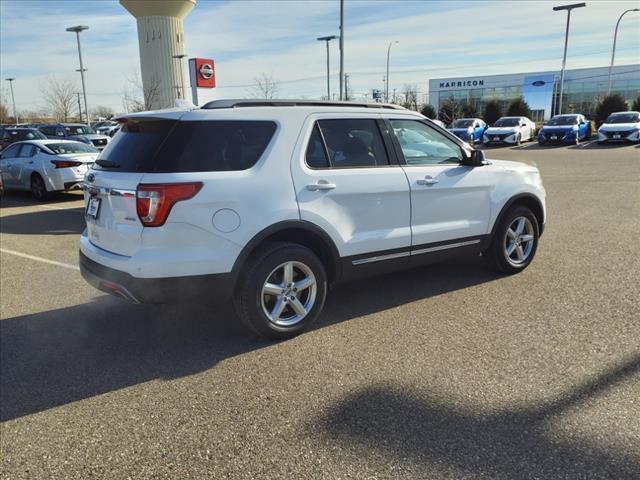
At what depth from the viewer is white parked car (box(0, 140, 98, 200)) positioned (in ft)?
41.5

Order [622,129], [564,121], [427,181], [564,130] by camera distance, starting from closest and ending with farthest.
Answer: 1. [427,181]
2. [622,129]
3. [564,130]
4. [564,121]

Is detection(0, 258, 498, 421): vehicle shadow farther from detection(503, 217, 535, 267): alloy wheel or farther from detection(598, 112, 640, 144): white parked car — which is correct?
detection(598, 112, 640, 144): white parked car

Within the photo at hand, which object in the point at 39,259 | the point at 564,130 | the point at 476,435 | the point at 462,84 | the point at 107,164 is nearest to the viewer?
the point at 476,435

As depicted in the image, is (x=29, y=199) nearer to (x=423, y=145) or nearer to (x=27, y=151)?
(x=27, y=151)

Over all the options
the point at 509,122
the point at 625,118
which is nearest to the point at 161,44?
the point at 509,122

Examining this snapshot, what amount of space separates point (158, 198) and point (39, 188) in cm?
1104

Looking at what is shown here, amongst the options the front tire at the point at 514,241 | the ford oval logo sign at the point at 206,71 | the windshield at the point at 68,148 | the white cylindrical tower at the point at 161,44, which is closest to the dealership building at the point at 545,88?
the white cylindrical tower at the point at 161,44

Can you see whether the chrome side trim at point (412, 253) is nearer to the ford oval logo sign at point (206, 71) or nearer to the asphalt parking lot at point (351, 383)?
the asphalt parking lot at point (351, 383)

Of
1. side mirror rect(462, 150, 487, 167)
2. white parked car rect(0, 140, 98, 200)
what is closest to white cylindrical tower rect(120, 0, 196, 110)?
white parked car rect(0, 140, 98, 200)

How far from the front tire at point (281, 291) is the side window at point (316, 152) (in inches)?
27.2

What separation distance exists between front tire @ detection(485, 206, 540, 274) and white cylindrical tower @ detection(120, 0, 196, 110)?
2699cm

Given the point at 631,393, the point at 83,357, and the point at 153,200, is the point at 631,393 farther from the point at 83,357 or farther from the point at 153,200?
the point at 83,357

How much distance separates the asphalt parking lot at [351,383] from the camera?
2822 mm

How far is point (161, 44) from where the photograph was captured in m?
31.1
